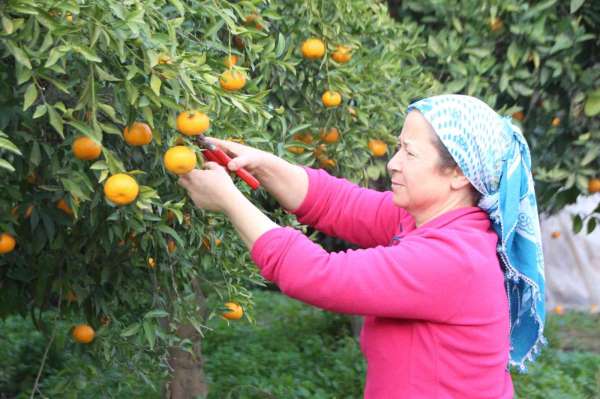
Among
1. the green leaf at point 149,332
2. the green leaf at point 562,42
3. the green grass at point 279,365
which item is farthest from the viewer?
the green grass at point 279,365

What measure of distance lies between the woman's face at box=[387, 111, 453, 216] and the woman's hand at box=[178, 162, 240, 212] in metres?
0.34

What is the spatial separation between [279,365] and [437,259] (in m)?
3.18

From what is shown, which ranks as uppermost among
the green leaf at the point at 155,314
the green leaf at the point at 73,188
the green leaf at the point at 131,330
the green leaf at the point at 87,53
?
the green leaf at the point at 87,53

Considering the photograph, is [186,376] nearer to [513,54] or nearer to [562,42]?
[513,54]

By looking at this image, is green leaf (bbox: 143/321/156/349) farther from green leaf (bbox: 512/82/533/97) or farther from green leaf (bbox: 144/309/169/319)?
green leaf (bbox: 512/82/533/97)

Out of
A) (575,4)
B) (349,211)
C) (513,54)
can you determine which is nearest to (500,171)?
(349,211)

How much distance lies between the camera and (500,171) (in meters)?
1.82

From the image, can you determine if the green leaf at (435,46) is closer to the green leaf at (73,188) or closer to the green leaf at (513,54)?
the green leaf at (513,54)

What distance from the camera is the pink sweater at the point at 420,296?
1705 millimetres

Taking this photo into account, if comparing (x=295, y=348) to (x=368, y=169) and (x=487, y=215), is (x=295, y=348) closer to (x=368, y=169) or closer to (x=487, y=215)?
(x=368, y=169)

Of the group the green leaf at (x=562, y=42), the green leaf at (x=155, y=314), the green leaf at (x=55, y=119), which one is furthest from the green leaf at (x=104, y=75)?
the green leaf at (x=562, y=42)

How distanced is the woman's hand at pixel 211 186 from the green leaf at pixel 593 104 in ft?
6.57

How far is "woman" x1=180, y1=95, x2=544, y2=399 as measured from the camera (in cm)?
171

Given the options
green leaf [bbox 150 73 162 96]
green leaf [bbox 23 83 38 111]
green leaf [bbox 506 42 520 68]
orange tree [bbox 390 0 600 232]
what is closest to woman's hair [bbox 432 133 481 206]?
green leaf [bbox 150 73 162 96]
